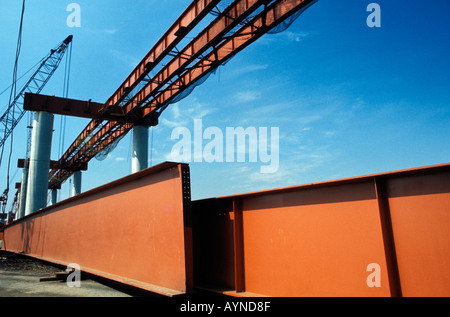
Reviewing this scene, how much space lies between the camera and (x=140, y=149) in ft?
64.8

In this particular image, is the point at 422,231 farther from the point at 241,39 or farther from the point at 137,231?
the point at 241,39

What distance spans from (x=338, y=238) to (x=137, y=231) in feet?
12.5

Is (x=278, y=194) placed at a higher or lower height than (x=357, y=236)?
higher

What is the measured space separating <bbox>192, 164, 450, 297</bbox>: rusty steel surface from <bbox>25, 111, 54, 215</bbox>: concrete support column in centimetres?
1786

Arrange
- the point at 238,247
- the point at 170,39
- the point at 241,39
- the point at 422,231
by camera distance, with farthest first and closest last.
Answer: the point at 170,39, the point at 241,39, the point at 238,247, the point at 422,231

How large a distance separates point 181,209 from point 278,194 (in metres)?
Result: 1.54

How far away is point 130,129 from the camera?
2006cm

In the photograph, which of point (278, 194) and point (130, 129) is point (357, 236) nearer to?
point (278, 194)

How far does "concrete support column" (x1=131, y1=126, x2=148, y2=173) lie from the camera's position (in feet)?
63.5

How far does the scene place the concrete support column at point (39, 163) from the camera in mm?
19312

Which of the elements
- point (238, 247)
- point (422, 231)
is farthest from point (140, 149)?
point (422, 231)

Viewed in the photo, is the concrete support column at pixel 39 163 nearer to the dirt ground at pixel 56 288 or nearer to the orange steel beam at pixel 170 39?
the orange steel beam at pixel 170 39
